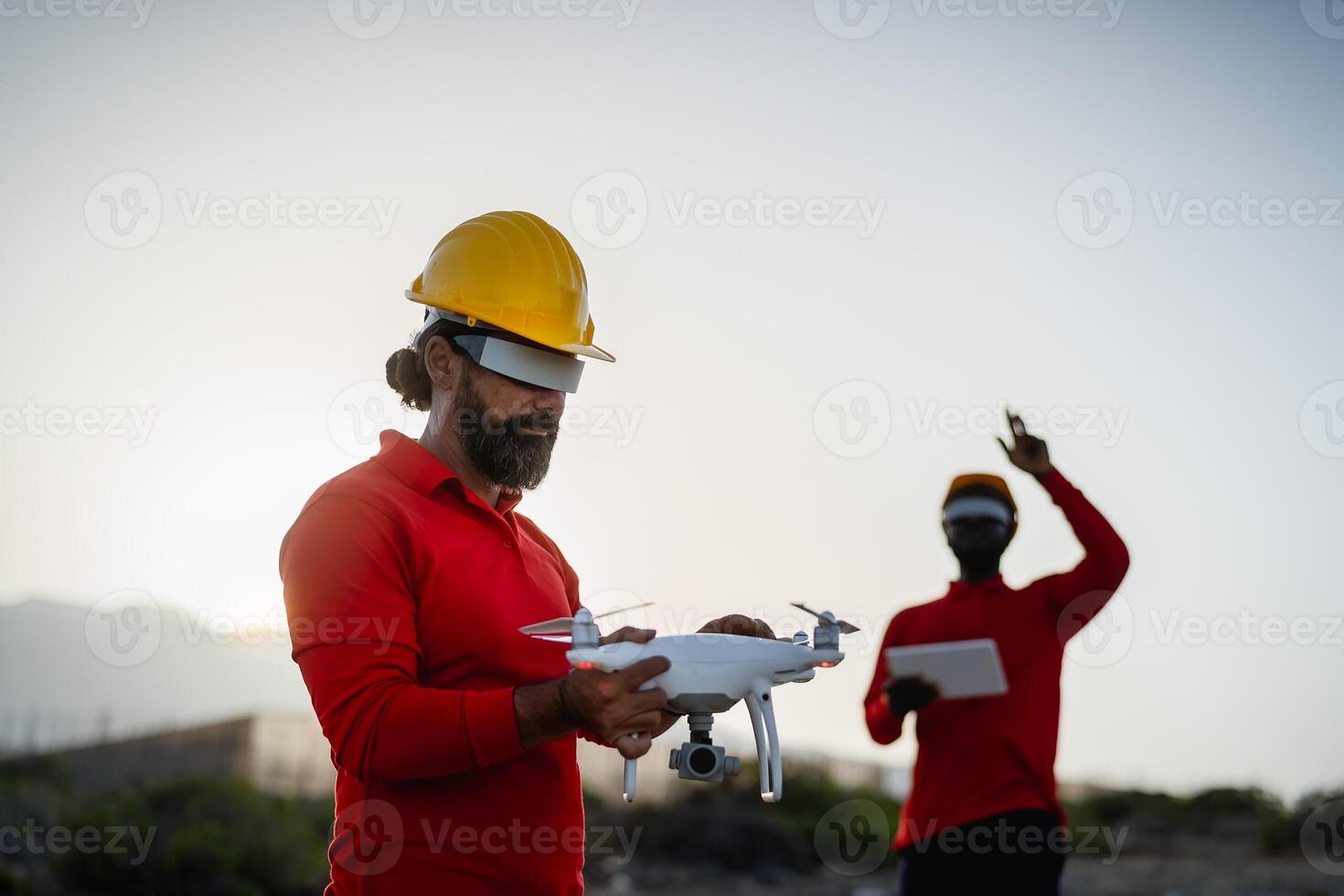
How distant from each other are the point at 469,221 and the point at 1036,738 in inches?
119

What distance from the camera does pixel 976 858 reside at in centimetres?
482

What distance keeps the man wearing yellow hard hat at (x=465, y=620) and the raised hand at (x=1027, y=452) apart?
7.61ft

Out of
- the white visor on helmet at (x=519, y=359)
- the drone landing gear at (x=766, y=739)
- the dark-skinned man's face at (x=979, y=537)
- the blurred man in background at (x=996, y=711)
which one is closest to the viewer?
the drone landing gear at (x=766, y=739)

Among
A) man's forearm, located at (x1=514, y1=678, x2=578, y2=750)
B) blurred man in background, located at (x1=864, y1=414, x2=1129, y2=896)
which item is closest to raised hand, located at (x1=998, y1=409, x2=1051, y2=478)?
blurred man in background, located at (x1=864, y1=414, x2=1129, y2=896)

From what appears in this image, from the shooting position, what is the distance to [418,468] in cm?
304

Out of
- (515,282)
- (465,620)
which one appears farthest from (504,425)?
(465,620)

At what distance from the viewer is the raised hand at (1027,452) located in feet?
16.6

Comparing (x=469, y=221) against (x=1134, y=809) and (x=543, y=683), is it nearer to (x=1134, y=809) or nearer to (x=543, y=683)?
(x=543, y=683)

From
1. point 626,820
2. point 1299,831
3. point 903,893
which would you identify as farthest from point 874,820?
point 903,893

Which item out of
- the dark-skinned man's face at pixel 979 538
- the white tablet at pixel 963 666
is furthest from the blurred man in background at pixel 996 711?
the white tablet at pixel 963 666

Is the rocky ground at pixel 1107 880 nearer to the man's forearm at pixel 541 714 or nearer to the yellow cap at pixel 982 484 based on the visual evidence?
the yellow cap at pixel 982 484

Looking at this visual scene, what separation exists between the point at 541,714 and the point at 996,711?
297cm

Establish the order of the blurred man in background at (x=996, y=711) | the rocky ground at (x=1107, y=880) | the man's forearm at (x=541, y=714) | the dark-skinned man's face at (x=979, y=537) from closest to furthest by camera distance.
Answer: the man's forearm at (x=541, y=714)
the blurred man in background at (x=996, y=711)
the dark-skinned man's face at (x=979, y=537)
the rocky ground at (x=1107, y=880)

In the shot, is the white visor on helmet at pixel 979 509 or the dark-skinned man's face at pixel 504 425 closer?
the dark-skinned man's face at pixel 504 425
